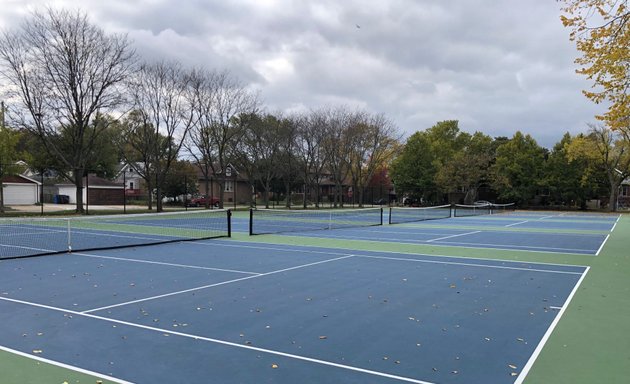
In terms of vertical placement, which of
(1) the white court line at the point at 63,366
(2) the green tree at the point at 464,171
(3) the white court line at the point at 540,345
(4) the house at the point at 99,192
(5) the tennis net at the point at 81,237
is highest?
(2) the green tree at the point at 464,171

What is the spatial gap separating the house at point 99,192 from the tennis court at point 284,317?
46896mm

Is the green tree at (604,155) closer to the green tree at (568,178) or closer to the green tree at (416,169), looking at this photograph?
the green tree at (568,178)

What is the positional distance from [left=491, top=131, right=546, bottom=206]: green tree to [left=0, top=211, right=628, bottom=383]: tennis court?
176 feet

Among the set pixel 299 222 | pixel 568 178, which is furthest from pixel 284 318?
pixel 568 178

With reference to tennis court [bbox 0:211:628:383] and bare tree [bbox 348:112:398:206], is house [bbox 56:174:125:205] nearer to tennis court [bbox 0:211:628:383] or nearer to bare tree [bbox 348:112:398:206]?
bare tree [bbox 348:112:398:206]

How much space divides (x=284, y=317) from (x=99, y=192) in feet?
182

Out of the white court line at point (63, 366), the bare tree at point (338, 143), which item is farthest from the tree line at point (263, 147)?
the white court line at point (63, 366)

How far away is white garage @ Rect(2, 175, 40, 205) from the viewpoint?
5316cm

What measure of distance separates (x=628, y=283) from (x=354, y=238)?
10576 millimetres

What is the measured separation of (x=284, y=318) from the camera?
279 inches

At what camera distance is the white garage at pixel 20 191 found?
53156mm

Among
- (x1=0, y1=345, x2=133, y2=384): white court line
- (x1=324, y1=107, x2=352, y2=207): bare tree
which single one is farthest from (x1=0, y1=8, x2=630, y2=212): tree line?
(x1=0, y1=345, x2=133, y2=384): white court line

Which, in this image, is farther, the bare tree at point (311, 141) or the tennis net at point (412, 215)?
the bare tree at point (311, 141)

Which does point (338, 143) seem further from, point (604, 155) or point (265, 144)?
point (604, 155)
